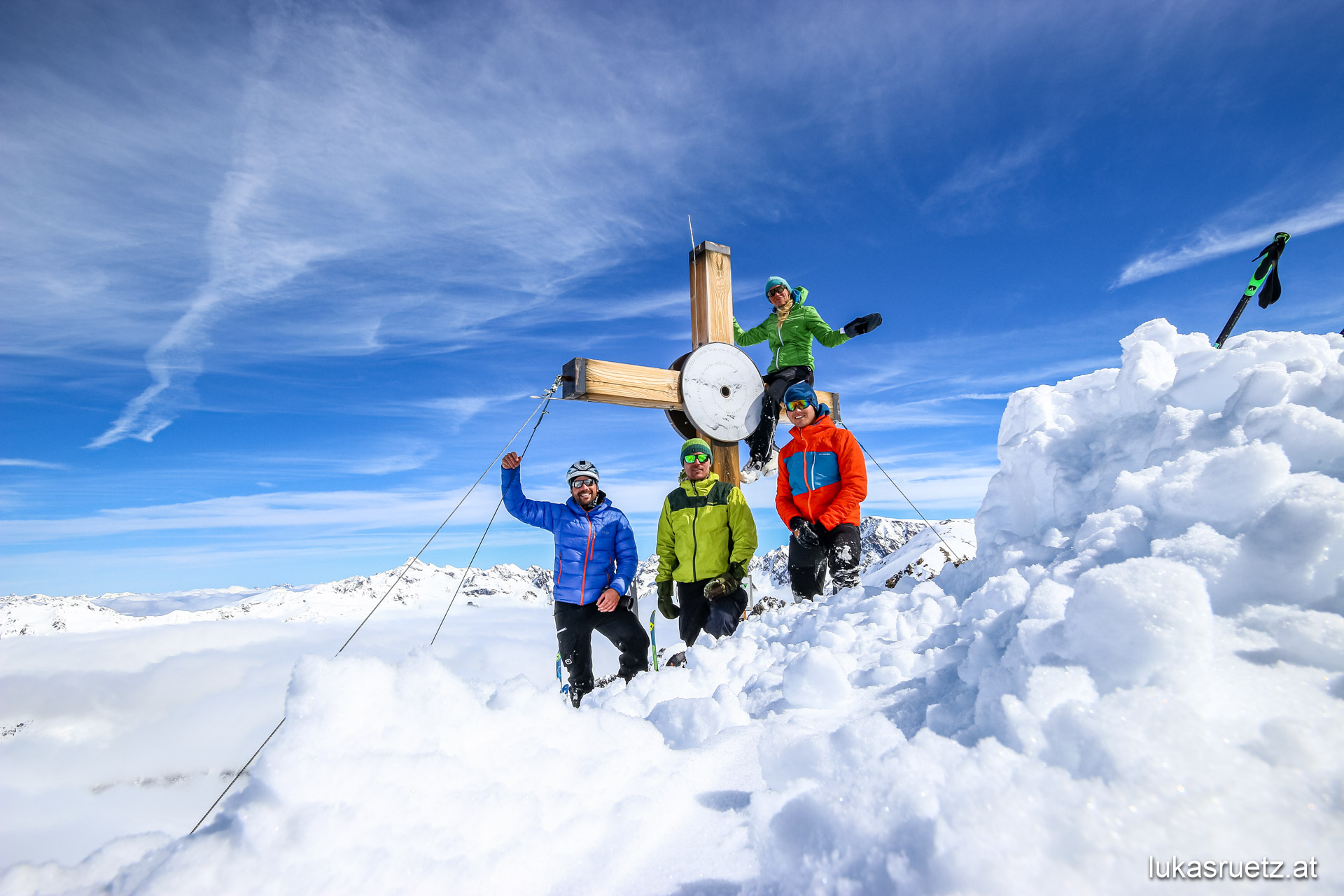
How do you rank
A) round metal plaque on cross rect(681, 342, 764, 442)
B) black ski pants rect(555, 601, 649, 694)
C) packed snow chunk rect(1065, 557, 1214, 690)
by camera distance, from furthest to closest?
round metal plaque on cross rect(681, 342, 764, 442) < black ski pants rect(555, 601, 649, 694) < packed snow chunk rect(1065, 557, 1214, 690)

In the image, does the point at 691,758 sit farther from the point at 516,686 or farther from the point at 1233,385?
the point at 1233,385

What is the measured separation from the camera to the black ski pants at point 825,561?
14.5ft

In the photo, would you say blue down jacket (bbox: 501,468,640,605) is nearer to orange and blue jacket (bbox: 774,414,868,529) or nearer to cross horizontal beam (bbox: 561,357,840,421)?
cross horizontal beam (bbox: 561,357,840,421)

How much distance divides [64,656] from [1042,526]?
165643 millimetres

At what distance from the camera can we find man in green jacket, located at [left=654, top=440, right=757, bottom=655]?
4.85m

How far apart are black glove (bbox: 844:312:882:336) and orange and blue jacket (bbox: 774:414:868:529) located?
1480 mm

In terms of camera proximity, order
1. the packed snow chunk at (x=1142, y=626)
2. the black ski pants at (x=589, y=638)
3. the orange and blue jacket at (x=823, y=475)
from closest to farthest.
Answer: the packed snow chunk at (x=1142, y=626) → the orange and blue jacket at (x=823, y=475) → the black ski pants at (x=589, y=638)

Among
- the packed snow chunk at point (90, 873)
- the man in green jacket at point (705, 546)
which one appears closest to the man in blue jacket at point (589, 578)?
the man in green jacket at point (705, 546)

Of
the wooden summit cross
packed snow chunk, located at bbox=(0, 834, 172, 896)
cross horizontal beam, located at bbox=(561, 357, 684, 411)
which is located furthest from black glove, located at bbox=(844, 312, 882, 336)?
packed snow chunk, located at bbox=(0, 834, 172, 896)

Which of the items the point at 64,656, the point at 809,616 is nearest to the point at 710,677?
the point at 809,616

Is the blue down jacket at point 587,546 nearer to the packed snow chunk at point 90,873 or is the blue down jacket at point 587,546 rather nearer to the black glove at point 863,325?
the black glove at point 863,325

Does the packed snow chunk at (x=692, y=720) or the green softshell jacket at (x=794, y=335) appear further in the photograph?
the green softshell jacket at (x=794, y=335)

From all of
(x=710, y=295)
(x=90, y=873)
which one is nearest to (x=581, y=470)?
(x=710, y=295)

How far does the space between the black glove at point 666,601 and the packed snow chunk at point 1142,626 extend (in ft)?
13.0
